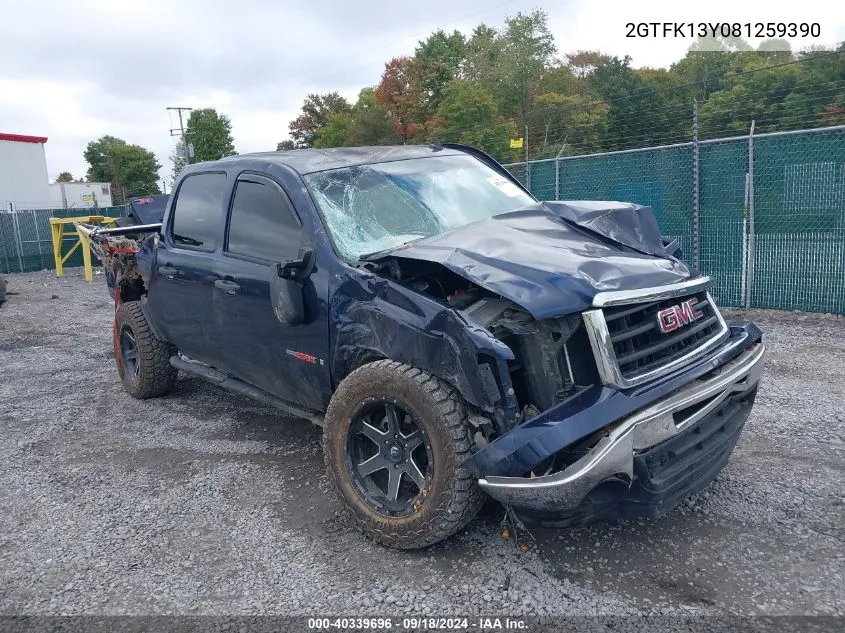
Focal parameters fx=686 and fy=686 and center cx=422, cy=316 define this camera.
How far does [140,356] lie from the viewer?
5953 mm

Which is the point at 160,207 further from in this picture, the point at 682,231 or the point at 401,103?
the point at 401,103

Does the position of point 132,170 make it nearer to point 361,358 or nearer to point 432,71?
point 432,71

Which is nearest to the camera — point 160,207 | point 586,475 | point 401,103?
point 586,475

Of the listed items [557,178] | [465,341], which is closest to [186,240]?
[465,341]

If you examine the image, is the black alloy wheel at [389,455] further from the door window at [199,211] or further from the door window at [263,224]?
the door window at [199,211]

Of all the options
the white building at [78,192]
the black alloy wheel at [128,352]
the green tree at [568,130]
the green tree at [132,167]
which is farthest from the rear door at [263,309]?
the green tree at [132,167]

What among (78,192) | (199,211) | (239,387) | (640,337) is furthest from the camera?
(78,192)

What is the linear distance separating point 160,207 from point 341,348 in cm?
1082

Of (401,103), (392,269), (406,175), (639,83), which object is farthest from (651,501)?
(401,103)

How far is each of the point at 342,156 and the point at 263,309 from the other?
3.89 ft

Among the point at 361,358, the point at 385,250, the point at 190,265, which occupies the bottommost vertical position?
the point at 361,358

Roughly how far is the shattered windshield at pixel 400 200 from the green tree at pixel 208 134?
190 feet

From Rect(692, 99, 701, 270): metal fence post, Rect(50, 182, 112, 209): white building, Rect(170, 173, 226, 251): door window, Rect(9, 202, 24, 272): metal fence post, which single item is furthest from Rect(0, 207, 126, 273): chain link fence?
Rect(50, 182, 112, 209): white building

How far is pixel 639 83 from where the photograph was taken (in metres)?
44.2
